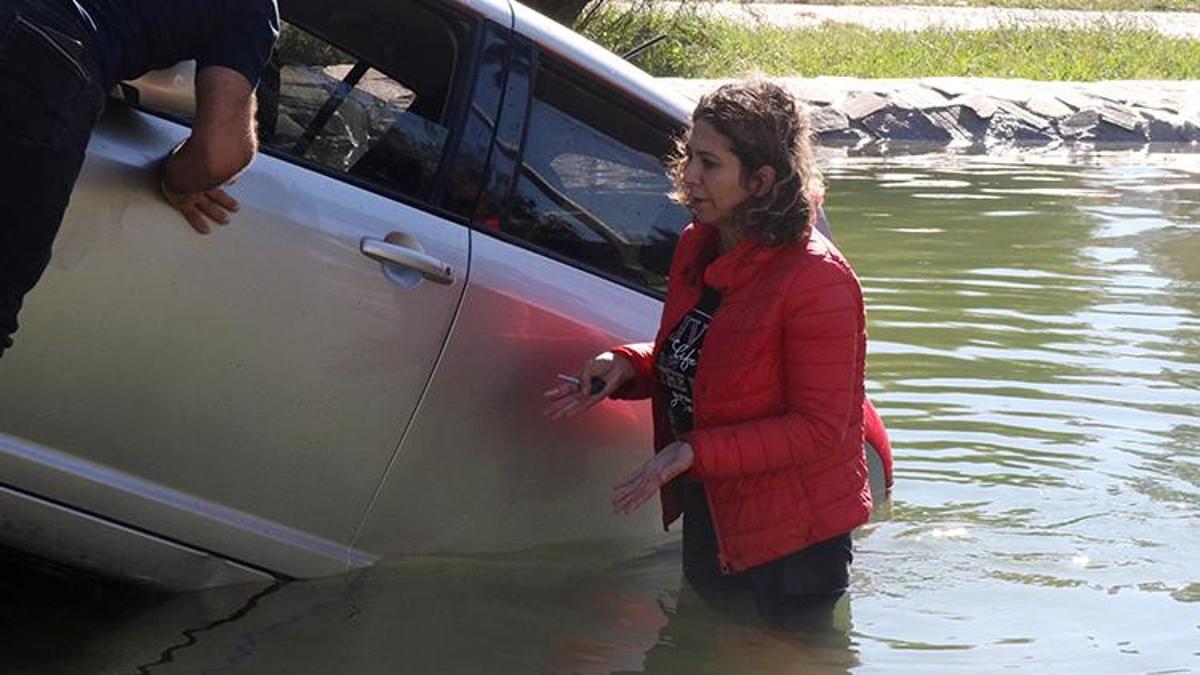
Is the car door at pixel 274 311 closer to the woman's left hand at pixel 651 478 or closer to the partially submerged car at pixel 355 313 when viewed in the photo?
the partially submerged car at pixel 355 313

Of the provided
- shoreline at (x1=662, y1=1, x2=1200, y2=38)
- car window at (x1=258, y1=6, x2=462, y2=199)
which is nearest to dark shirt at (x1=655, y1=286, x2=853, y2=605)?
car window at (x1=258, y1=6, x2=462, y2=199)

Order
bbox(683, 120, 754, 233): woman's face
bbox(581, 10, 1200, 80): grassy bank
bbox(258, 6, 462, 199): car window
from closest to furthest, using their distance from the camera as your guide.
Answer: bbox(258, 6, 462, 199): car window
bbox(683, 120, 754, 233): woman's face
bbox(581, 10, 1200, 80): grassy bank

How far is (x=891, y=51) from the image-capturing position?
22969 mm

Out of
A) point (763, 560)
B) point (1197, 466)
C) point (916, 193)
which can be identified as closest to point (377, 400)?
point (763, 560)

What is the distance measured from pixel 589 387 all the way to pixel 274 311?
0.76m

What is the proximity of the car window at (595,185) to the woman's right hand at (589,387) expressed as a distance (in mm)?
298

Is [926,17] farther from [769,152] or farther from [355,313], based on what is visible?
[355,313]

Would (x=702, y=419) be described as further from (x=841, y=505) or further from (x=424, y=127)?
(x=424, y=127)

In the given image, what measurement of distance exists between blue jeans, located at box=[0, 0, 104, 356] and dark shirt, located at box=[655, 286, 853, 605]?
4.92 feet

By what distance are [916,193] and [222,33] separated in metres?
10.9

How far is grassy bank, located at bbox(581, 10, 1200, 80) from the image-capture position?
21.2 metres

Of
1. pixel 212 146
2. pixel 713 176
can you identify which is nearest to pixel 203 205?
pixel 212 146

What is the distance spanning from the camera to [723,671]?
485 cm

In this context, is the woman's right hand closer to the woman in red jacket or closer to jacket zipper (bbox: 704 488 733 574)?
the woman in red jacket
